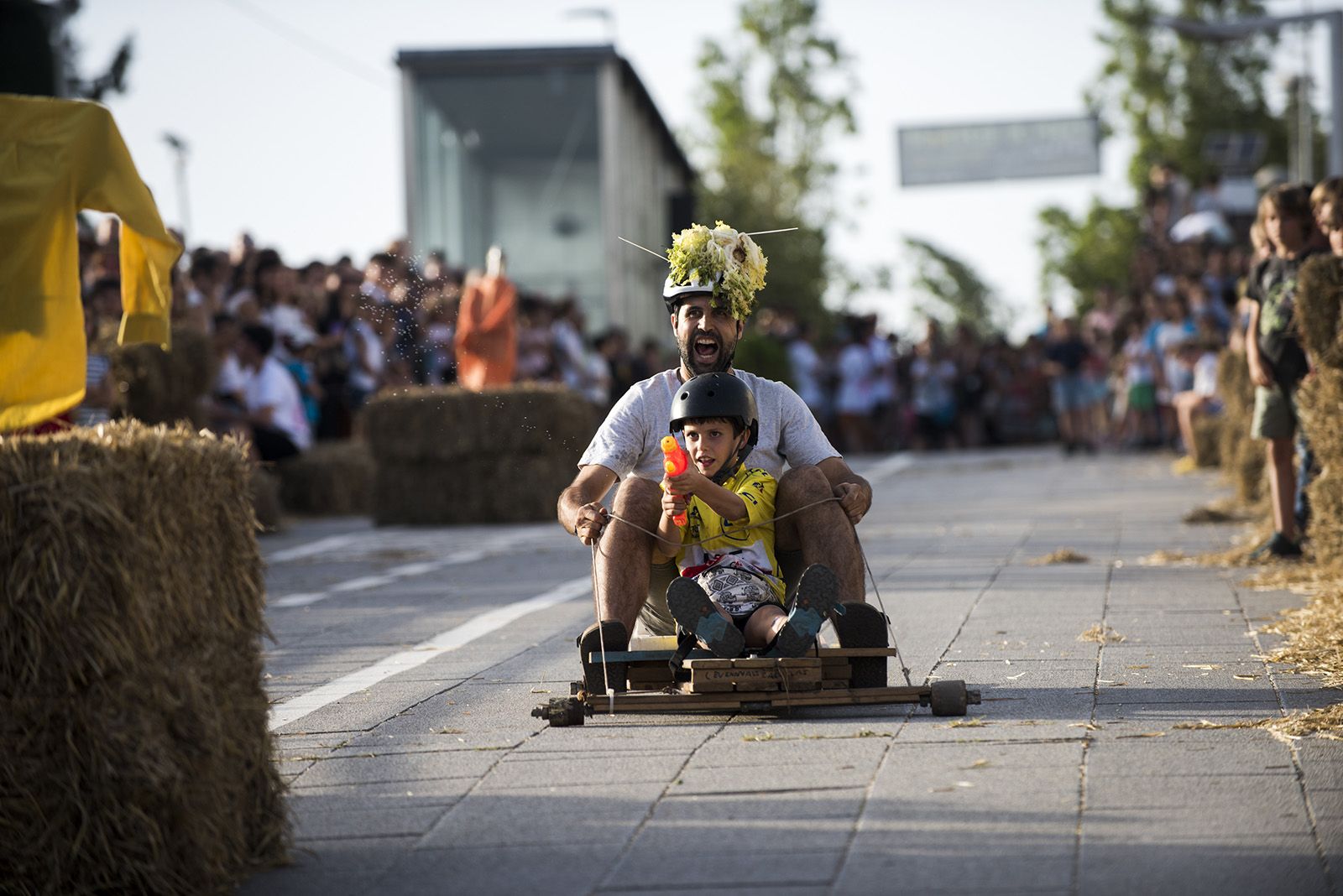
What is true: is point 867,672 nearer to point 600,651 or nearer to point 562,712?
point 600,651

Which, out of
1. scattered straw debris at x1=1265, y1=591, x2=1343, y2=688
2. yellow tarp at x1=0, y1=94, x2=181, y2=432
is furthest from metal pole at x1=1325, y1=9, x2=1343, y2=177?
yellow tarp at x1=0, y1=94, x2=181, y2=432

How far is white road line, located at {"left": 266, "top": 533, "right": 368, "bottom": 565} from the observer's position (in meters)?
14.2

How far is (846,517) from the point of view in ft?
21.2

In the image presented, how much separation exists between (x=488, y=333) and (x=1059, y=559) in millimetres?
8555

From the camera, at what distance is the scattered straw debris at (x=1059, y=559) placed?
11219mm

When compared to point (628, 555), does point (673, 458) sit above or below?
above

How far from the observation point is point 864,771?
5.23 metres

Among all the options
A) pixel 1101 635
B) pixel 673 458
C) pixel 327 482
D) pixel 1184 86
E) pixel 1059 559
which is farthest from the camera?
pixel 1184 86

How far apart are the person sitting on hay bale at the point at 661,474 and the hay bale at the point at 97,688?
215cm

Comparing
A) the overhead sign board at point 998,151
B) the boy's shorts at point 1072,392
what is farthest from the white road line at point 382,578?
the overhead sign board at point 998,151

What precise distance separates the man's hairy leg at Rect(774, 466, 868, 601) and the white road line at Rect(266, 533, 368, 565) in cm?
782

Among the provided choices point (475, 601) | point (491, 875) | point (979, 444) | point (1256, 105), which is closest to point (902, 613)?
point (475, 601)

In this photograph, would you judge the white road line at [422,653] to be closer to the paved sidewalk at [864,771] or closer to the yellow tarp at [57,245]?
the paved sidewalk at [864,771]

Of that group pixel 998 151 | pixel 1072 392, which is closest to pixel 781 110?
pixel 998 151
